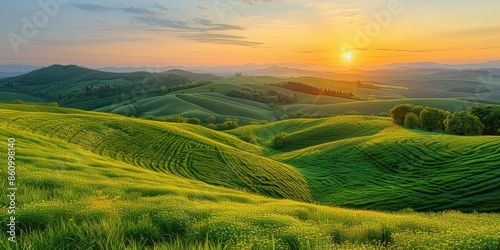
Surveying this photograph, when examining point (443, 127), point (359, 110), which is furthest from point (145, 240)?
point (359, 110)

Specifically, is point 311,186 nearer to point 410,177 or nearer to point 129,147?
point 410,177

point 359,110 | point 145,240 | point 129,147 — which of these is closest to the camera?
point 145,240

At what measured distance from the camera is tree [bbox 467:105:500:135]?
8188 cm

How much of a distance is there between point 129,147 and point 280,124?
8873cm

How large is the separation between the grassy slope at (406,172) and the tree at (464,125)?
16.5 metres

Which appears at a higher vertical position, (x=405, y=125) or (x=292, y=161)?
(x=405, y=125)

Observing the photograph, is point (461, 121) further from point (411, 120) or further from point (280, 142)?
point (280, 142)

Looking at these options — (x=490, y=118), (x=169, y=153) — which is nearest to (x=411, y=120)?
(x=490, y=118)

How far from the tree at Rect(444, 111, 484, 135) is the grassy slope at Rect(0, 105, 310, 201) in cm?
4688

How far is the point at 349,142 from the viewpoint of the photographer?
76.9 m

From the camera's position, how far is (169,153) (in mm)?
52531

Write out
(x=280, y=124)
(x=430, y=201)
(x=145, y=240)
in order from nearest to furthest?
(x=145, y=240)
(x=430, y=201)
(x=280, y=124)

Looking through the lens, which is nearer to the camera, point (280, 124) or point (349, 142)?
point (349, 142)

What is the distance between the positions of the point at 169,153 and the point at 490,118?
84.1m
